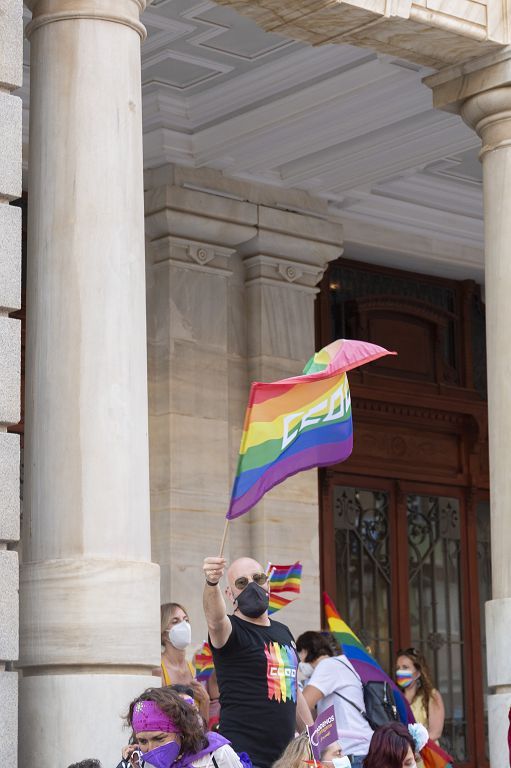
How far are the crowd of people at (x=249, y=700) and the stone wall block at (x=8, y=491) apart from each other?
3.59 feet

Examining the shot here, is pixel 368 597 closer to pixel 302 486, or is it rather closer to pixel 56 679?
pixel 302 486

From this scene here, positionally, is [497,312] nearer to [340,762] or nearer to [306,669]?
[306,669]

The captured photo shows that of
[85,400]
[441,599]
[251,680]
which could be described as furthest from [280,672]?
[441,599]

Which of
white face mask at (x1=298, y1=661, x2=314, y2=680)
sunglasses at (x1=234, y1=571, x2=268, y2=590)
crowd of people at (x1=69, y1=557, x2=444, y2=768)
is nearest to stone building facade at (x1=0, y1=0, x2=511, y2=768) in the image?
crowd of people at (x1=69, y1=557, x2=444, y2=768)

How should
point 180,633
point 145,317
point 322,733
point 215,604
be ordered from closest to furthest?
point 322,733, point 215,604, point 145,317, point 180,633

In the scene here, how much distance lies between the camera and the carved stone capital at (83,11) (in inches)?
354

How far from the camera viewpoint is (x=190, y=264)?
576 inches

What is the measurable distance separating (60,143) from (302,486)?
262 inches

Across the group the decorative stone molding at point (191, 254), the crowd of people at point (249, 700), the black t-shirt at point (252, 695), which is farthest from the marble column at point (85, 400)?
the decorative stone molding at point (191, 254)

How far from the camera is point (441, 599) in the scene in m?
17.2

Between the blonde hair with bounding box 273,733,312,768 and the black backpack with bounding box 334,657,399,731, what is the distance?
12.5 ft

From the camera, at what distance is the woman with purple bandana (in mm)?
6285

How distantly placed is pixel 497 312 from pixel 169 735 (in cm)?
557

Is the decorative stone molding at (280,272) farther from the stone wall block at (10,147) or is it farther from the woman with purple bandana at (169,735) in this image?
the woman with purple bandana at (169,735)
